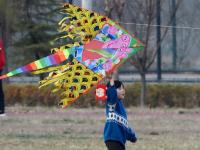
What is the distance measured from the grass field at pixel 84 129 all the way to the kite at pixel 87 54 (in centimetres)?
250

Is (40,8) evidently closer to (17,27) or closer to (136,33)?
(17,27)

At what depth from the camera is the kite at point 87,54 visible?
7852 mm

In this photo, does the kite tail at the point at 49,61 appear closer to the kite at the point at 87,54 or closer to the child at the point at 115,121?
the kite at the point at 87,54

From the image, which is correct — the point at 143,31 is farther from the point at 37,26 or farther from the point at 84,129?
the point at 84,129

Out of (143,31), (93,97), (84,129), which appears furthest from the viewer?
(143,31)

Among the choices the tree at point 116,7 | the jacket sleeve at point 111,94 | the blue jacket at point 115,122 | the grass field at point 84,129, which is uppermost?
the tree at point 116,7

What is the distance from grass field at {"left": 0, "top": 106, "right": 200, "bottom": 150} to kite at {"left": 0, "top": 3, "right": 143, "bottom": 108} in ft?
8.21

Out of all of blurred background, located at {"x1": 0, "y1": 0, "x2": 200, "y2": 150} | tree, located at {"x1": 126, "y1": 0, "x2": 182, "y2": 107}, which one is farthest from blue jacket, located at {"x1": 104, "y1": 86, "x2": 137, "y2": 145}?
tree, located at {"x1": 126, "y1": 0, "x2": 182, "y2": 107}

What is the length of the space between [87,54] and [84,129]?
4.41 meters

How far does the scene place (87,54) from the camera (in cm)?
804

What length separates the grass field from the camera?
10641 millimetres

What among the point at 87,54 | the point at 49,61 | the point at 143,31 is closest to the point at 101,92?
the point at 87,54

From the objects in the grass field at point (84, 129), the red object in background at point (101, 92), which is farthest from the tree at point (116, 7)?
the red object in background at point (101, 92)

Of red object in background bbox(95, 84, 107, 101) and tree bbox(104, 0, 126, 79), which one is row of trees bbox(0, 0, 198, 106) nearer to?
tree bbox(104, 0, 126, 79)
